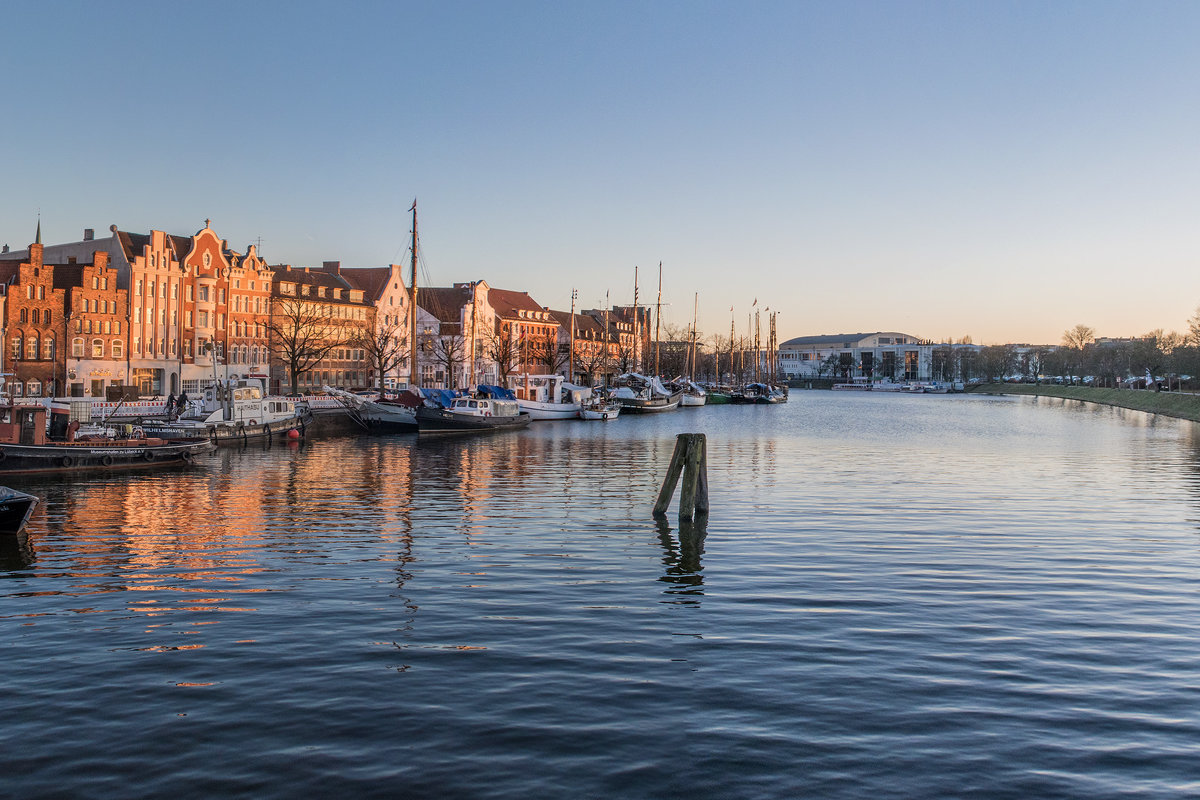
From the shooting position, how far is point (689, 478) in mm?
29156

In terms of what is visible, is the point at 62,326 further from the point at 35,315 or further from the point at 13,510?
the point at 13,510

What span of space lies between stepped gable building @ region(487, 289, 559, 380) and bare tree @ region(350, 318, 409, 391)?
17.6m

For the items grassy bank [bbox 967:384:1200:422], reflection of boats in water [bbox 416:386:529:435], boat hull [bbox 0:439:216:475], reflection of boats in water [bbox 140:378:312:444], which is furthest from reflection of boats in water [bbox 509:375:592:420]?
grassy bank [bbox 967:384:1200:422]

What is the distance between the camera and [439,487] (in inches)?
1590

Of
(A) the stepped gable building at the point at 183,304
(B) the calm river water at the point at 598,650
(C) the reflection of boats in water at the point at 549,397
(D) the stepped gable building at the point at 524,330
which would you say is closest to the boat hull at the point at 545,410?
(C) the reflection of boats in water at the point at 549,397

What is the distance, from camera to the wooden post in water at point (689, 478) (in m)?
28.8

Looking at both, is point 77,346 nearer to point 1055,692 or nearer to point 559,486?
point 559,486

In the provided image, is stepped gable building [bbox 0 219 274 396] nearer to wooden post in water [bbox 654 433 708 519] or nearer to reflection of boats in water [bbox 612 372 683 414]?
reflection of boats in water [bbox 612 372 683 414]

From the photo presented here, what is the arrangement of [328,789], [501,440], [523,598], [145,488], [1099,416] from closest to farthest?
[328,789]
[523,598]
[145,488]
[501,440]
[1099,416]

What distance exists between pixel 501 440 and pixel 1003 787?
196 feet

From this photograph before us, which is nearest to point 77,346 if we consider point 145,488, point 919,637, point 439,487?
point 145,488

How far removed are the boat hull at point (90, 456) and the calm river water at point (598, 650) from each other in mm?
9030

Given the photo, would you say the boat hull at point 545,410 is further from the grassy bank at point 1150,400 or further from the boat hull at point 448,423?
the grassy bank at point 1150,400

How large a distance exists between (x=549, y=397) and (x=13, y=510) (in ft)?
257
